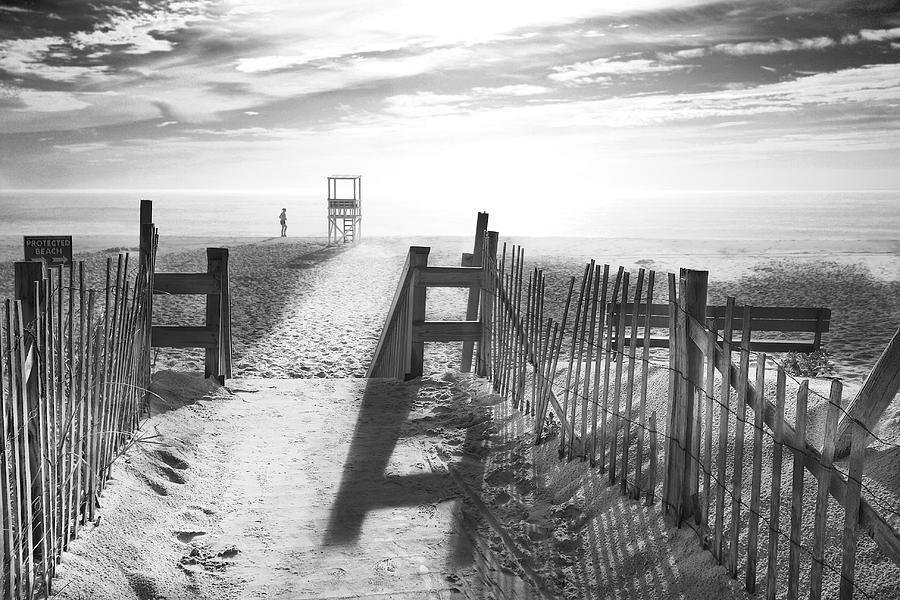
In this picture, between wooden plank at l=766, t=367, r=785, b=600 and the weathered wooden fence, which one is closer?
the weathered wooden fence

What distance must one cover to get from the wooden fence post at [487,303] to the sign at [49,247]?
367cm

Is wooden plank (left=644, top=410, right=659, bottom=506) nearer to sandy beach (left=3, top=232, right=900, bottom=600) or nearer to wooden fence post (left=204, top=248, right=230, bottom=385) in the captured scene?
sandy beach (left=3, top=232, right=900, bottom=600)

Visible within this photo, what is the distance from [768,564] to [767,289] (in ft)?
43.7

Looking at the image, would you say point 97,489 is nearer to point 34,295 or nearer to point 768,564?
point 34,295

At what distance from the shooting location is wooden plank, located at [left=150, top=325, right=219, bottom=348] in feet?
20.4

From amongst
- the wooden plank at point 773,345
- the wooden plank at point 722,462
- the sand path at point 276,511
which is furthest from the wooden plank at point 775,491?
the wooden plank at point 773,345

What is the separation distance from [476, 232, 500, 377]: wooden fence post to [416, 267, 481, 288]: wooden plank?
0.31 feet

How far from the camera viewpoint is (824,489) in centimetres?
268

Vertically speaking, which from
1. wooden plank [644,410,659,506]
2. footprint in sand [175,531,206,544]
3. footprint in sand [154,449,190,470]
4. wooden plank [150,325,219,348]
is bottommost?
footprint in sand [175,531,206,544]

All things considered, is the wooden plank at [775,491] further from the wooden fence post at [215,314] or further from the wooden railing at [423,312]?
the wooden fence post at [215,314]

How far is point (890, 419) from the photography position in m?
3.72

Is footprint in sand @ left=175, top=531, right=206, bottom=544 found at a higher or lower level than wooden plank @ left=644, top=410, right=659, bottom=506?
lower

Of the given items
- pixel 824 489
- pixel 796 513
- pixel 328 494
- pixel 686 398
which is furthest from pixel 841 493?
pixel 328 494

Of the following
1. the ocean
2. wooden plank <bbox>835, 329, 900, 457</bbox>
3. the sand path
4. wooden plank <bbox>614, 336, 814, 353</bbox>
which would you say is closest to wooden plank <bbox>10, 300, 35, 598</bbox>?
the sand path
